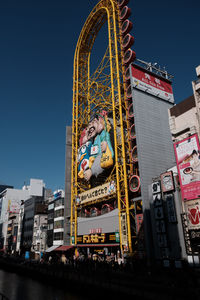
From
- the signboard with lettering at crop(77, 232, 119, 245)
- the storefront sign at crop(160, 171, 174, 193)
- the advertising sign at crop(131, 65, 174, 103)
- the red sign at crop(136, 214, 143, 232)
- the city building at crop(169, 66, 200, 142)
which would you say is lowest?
the signboard with lettering at crop(77, 232, 119, 245)

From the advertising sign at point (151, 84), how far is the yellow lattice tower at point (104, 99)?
3447mm

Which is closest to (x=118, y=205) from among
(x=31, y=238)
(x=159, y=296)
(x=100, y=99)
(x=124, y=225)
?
(x=124, y=225)

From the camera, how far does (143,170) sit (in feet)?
135

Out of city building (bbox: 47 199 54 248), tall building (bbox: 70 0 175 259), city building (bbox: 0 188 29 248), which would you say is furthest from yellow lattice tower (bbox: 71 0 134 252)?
city building (bbox: 0 188 29 248)

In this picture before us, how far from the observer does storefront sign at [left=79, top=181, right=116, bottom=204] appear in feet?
148

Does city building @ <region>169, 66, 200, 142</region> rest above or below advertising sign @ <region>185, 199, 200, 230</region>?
above

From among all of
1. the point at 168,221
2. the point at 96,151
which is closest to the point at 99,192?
the point at 96,151

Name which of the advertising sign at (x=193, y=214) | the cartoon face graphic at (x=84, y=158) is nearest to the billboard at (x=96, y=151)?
the cartoon face graphic at (x=84, y=158)

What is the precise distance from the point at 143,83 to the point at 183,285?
38921 mm

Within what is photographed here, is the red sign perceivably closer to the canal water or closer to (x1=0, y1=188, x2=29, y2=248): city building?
the canal water

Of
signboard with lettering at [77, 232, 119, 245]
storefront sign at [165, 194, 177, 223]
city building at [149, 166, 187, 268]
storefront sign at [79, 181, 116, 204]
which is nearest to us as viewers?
city building at [149, 166, 187, 268]

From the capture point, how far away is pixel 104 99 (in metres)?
55.3

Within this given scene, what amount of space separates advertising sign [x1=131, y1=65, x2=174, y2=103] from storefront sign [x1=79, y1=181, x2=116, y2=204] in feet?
65.4

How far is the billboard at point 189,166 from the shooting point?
31391mm
